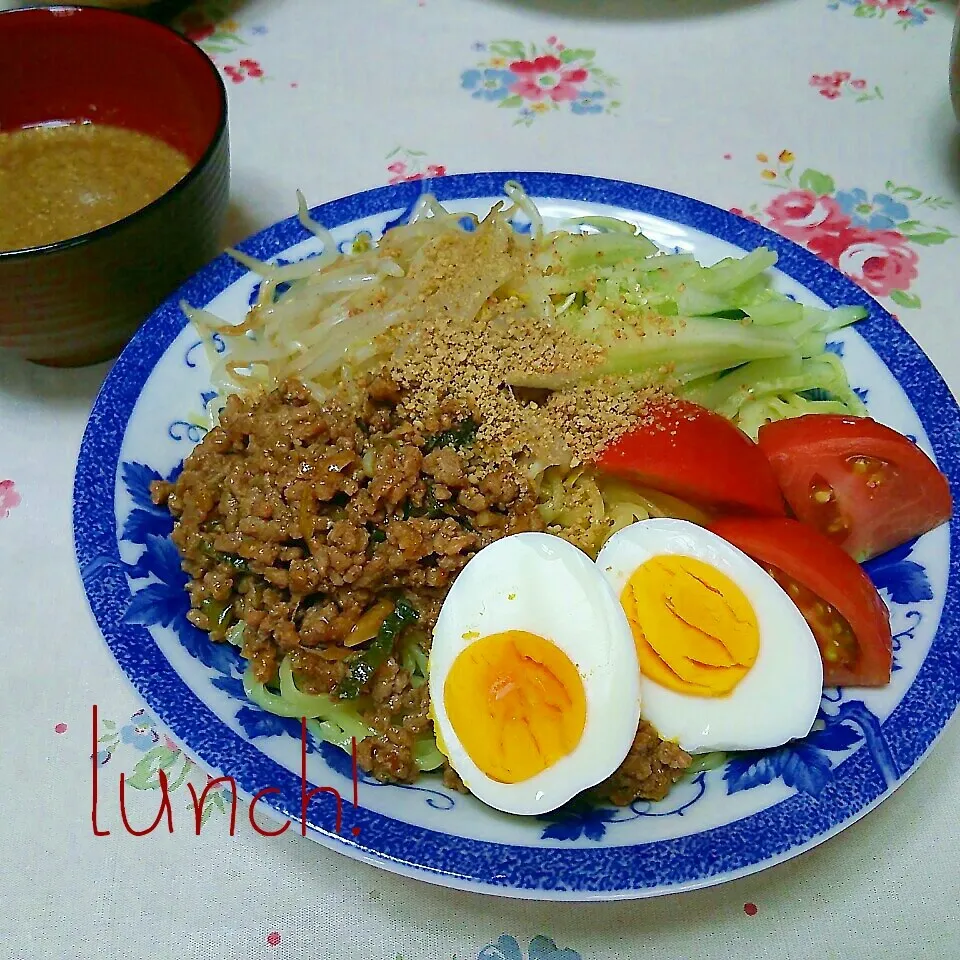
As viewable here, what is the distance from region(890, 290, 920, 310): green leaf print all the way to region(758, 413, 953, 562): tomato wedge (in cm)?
90

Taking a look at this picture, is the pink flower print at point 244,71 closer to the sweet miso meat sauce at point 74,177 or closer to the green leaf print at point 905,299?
the sweet miso meat sauce at point 74,177

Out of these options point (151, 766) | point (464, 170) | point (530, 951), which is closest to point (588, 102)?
point (464, 170)

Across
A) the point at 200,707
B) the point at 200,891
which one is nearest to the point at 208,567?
the point at 200,707

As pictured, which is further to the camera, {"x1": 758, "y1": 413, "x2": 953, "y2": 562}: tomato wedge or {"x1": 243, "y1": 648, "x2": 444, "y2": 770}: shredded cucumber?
{"x1": 758, "y1": 413, "x2": 953, "y2": 562}: tomato wedge

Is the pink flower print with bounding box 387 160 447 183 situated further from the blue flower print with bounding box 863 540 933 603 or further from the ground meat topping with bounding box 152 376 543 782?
the blue flower print with bounding box 863 540 933 603

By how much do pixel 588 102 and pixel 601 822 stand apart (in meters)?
2.59

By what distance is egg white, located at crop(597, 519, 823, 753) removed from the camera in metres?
1.54

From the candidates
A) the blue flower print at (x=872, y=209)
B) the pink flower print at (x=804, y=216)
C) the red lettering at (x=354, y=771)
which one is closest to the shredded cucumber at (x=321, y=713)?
the red lettering at (x=354, y=771)

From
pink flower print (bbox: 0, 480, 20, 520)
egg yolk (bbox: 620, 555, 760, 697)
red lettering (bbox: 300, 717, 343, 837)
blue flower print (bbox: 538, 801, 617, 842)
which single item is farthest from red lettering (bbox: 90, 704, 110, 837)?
egg yolk (bbox: 620, 555, 760, 697)

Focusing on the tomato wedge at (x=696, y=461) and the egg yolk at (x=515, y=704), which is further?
the tomato wedge at (x=696, y=461)

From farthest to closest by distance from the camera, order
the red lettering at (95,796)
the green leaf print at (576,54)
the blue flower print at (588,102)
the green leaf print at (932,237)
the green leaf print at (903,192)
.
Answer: the green leaf print at (576,54), the blue flower print at (588,102), the green leaf print at (903,192), the green leaf print at (932,237), the red lettering at (95,796)

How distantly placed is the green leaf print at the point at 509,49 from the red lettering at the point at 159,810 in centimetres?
281

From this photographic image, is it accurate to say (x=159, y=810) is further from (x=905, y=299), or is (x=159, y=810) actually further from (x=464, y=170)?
(x=905, y=299)

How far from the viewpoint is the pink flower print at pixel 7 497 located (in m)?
2.13
